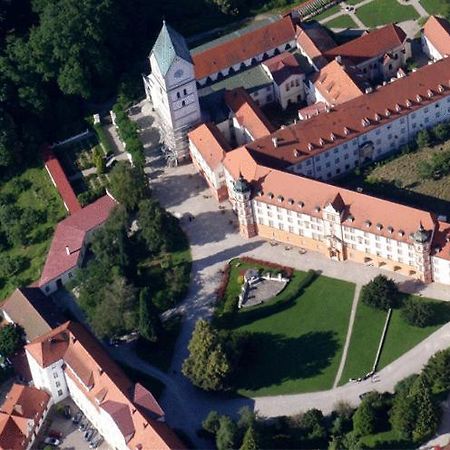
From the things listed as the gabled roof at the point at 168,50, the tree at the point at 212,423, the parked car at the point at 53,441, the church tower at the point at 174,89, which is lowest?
the tree at the point at 212,423

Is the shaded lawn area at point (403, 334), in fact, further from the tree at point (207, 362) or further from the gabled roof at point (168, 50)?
the gabled roof at point (168, 50)

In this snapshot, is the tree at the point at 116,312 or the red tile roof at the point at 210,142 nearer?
the tree at the point at 116,312

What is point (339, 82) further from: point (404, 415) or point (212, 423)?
point (212, 423)

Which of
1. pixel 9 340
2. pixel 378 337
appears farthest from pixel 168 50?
pixel 378 337

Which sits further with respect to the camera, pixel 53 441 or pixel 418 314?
pixel 418 314

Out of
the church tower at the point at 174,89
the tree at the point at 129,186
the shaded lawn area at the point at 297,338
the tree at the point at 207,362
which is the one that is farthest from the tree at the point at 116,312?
the church tower at the point at 174,89

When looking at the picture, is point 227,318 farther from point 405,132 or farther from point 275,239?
point 405,132

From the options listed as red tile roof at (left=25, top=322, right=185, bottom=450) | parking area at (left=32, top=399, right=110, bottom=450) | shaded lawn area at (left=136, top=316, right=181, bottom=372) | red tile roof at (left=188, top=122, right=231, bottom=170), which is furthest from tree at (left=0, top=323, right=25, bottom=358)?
red tile roof at (left=188, top=122, right=231, bottom=170)

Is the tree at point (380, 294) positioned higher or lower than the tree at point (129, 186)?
lower
